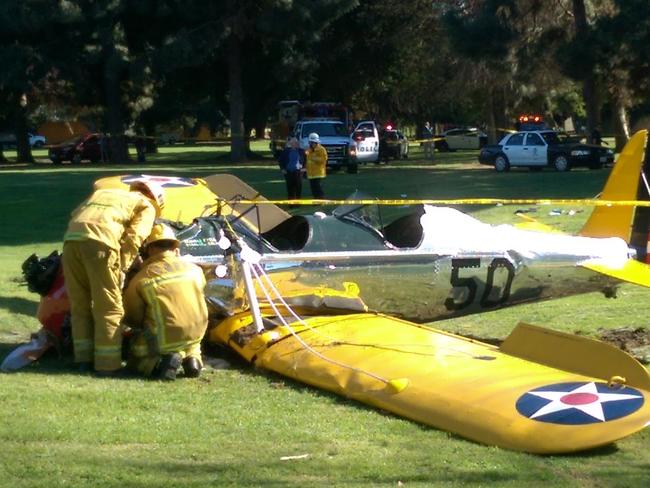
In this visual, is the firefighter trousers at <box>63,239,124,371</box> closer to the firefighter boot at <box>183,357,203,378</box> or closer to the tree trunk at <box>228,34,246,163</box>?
the firefighter boot at <box>183,357,203,378</box>

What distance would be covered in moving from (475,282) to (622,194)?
1975 mm

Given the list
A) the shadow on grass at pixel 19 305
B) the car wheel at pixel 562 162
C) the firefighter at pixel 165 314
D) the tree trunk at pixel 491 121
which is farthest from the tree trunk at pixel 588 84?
the firefighter at pixel 165 314

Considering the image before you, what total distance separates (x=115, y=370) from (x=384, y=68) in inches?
2166

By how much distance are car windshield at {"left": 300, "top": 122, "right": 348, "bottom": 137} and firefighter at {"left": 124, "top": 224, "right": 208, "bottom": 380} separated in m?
35.7

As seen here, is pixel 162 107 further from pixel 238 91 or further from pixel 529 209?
pixel 529 209

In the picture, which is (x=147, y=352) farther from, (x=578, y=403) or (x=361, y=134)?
(x=361, y=134)

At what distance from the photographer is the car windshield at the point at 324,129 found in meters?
44.6

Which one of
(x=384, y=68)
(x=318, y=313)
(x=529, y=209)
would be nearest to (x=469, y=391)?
(x=318, y=313)

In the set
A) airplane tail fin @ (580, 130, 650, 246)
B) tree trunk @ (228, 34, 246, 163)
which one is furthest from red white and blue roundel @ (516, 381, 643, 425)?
tree trunk @ (228, 34, 246, 163)

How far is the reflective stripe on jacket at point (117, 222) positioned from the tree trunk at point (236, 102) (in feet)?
152

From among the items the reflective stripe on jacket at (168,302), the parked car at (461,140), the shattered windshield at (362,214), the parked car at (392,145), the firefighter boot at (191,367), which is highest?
the shattered windshield at (362,214)

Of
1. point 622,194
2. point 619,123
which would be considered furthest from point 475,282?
point 619,123

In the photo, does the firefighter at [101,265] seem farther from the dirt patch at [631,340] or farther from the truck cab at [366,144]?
the truck cab at [366,144]

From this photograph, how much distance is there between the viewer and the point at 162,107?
225 feet
